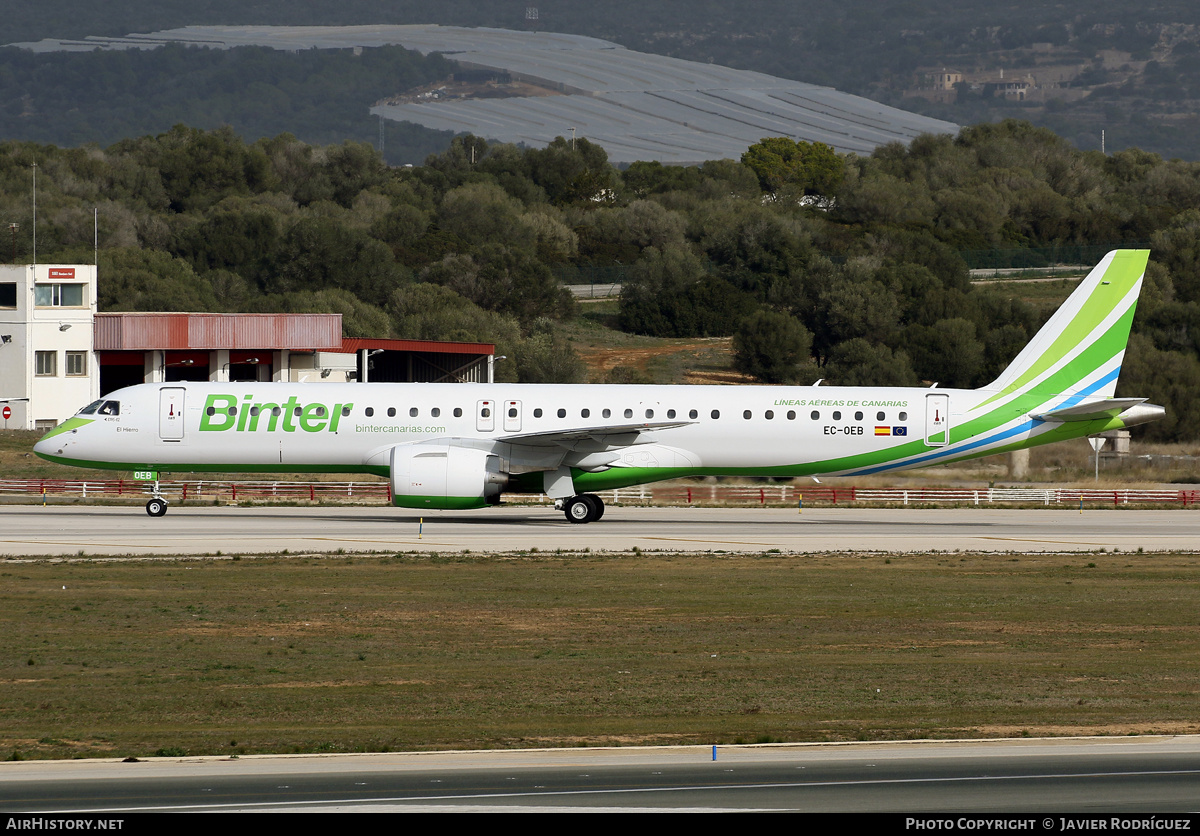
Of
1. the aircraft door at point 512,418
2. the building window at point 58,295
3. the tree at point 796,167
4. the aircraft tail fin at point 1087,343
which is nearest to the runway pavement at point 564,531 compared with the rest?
the aircraft door at point 512,418

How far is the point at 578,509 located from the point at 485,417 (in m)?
3.75

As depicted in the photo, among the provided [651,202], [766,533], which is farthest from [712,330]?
[766,533]

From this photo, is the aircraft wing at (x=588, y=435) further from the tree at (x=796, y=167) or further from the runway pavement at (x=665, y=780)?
the tree at (x=796, y=167)

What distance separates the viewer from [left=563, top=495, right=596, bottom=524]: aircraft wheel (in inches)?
1580

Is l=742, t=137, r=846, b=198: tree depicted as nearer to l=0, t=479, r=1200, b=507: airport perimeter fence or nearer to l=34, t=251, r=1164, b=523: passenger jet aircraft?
l=0, t=479, r=1200, b=507: airport perimeter fence

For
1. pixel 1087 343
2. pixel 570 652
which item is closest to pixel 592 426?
pixel 1087 343

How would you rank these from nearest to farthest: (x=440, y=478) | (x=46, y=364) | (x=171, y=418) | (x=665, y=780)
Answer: (x=665, y=780) → (x=440, y=478) → (x=171, y=418) → (x=46, y=364)

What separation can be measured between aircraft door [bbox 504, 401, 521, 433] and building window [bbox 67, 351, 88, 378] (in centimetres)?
3381

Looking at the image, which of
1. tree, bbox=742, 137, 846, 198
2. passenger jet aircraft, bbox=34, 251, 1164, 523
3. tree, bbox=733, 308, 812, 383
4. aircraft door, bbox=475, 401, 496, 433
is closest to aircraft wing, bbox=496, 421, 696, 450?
passenger jet aircraft, bbox=34, 251, 1164, 523

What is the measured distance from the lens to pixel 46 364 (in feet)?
212

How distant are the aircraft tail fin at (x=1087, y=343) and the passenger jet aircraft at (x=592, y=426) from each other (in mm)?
40

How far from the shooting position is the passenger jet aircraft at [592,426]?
38.5 m

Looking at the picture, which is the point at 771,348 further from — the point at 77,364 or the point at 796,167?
the point at 796,167

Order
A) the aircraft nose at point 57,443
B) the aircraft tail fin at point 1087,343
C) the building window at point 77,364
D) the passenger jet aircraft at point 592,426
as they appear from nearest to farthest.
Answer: the passenger jet aircraft at point 592,426, the aircraft nose at point 57,443, the aircraft tail fin at point 1087,343, the building window at point 77,364
